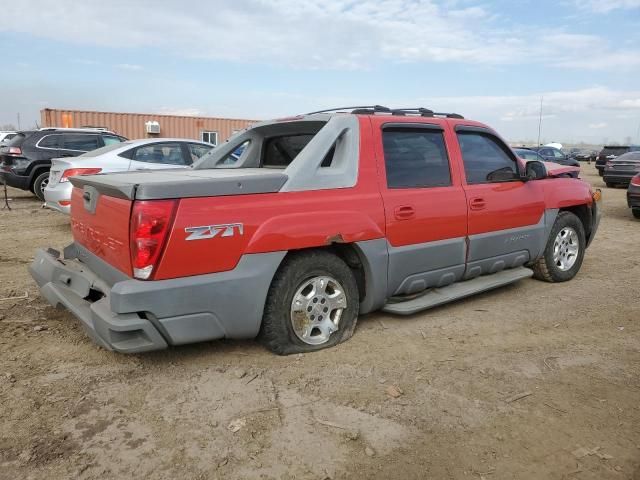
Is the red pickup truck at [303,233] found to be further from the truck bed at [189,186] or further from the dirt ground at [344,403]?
the dirt ground at [344,403]

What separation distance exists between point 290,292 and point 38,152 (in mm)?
10052

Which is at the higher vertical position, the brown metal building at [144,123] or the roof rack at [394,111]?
the brown metal building at [144,123]

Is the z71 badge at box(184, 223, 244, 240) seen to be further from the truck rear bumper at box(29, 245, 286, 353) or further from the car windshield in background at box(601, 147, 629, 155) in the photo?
the car windshield in background at box(601, 147, 629, 155)

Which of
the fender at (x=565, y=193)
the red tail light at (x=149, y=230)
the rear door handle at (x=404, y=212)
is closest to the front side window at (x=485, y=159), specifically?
the fender at (x=565, y=193)

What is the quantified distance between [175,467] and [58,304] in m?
1.97

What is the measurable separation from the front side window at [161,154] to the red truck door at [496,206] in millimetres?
5689

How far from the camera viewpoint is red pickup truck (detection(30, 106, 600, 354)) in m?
3.07

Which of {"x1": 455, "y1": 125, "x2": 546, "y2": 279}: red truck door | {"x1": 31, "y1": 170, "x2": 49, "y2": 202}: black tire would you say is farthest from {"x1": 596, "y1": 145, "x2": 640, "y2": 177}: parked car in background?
{"x1": 31, "y1": 170, "x2": 49, "y2": 202}: black tire

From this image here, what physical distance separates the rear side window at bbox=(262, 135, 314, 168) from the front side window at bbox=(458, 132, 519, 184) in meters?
1.44

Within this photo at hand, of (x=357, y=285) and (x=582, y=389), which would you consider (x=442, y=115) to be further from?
(x=582, y=389)

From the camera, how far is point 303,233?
349cm

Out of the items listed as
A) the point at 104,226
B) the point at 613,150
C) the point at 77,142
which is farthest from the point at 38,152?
the point at 613,150

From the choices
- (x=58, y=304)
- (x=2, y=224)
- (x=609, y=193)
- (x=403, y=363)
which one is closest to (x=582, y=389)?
(x=403, y=363)

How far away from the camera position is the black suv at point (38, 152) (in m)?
11.3
